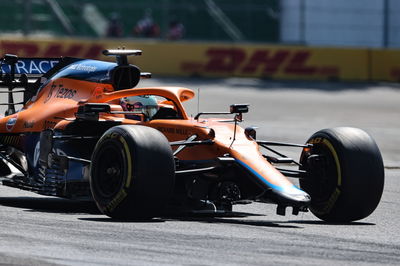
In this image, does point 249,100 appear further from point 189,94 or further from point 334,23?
point 189,94

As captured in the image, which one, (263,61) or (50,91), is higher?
(50,91)

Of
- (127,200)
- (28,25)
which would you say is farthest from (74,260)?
(28,25)

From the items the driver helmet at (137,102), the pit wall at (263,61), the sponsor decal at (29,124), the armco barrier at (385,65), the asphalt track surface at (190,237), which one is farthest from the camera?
the armco barrier at (385,65)

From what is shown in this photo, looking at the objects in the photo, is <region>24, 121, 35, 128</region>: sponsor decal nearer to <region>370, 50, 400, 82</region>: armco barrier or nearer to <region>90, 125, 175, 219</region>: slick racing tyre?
<region>90, 125, 175, 219</region>: slick racing tyre

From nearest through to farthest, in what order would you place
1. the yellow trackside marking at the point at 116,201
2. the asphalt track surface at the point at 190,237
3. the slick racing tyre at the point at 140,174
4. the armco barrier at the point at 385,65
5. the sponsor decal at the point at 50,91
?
the asphalt track surface at the point at 190,237 → the slick racing tyre at the point at 140,174 → the yellow trackside marking at the point at 116,201 → the sponsor decal at the point at 50,91 → the armco barrier at the point at 385,65

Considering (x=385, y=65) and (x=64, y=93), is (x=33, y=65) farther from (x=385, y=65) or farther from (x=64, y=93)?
(x=385, y=65)

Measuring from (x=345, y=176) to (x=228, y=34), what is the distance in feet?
105

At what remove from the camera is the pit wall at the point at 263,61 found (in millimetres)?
35938

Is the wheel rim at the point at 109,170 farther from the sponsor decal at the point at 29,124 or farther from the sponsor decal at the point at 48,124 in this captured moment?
the sponsor decal at the point at 29,124

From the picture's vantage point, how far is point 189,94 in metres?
12.0

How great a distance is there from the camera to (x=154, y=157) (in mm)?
9797

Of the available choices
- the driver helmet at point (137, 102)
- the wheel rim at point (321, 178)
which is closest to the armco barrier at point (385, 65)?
the driver helmet at point (137, 102)

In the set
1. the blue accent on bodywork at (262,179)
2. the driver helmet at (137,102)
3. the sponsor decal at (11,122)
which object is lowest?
the blue accent on bodywork at (262,179)

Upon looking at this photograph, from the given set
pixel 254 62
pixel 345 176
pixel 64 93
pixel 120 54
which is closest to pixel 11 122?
pixel 64 93
